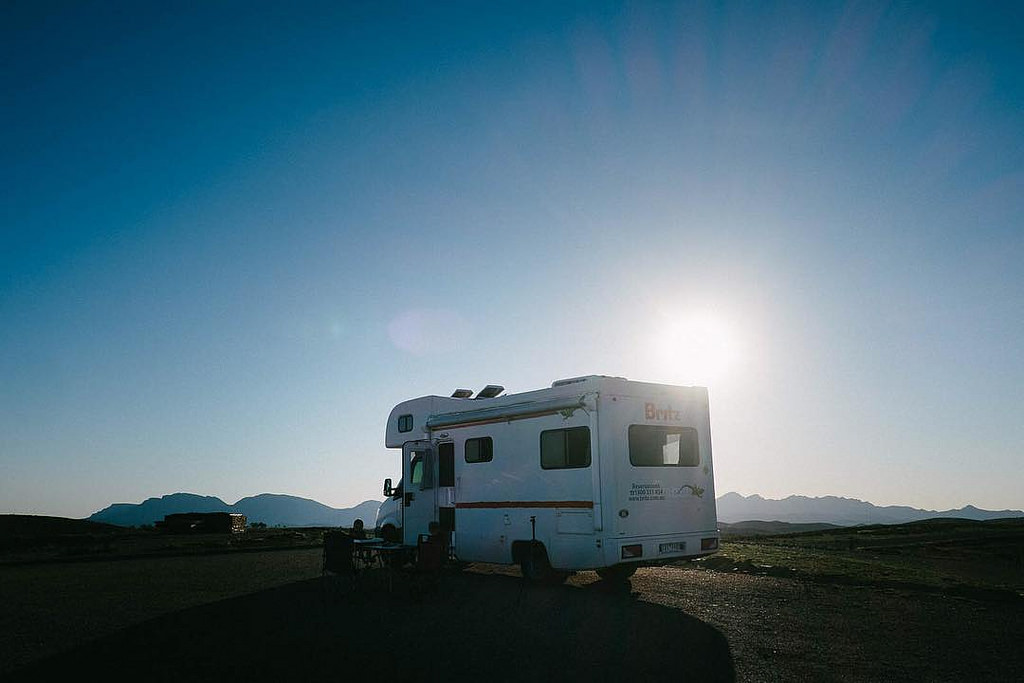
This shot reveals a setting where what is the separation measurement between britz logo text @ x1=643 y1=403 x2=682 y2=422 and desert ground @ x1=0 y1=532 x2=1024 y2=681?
2818 millimetres

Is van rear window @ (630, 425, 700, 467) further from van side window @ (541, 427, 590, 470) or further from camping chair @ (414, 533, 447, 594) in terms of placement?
camping chair @ (414, 533, 447, 594)

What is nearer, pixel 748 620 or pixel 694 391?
pixel 748 620

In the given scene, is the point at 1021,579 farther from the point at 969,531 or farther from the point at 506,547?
the point at 969,531

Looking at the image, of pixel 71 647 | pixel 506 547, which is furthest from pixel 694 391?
pixel 71 647

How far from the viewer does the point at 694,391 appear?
12453mm

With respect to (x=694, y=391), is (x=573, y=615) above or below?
below

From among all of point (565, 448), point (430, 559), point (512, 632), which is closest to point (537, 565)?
point (430, 559)

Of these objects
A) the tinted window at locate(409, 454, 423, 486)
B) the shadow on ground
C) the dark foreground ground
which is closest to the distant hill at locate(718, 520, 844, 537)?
the tinted window at locate(409, 454, 423, 486)

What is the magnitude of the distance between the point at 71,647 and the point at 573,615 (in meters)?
6.08

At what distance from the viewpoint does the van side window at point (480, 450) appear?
13.2 m

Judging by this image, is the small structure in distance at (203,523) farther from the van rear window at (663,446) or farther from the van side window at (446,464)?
the van rear window at (663,446)

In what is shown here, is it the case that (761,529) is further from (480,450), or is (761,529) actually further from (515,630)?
(515,630)

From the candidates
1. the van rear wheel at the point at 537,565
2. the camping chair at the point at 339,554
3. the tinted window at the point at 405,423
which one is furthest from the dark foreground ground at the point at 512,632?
the tinted window at the point at 405,423

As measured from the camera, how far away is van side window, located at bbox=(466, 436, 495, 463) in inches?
520
